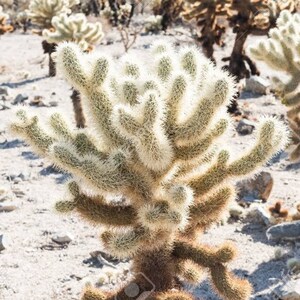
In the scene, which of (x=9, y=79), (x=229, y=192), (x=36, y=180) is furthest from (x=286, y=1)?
(x=229, y=192)

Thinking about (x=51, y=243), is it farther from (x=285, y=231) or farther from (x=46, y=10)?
(x=46, y=10)

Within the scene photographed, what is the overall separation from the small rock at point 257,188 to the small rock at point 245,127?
2.96 meters

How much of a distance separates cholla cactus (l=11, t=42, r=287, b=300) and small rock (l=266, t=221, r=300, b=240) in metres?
2.00

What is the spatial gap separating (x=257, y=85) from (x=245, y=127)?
9.74ft

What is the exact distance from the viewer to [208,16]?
38.9 ft

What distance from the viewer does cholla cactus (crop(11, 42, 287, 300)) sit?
12.0 ft

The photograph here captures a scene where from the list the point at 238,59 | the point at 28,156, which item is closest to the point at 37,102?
the point at 28,156

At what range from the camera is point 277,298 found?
16.2 ft

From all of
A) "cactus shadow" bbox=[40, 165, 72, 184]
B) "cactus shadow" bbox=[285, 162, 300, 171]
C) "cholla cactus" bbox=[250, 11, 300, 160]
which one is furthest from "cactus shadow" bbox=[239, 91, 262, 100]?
"cactus shadow" bbox=[40, 165, 72, 184]

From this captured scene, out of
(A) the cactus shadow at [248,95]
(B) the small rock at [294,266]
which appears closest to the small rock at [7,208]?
(B) the small rock at [294,266]

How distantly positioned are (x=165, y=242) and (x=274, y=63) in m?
4.17

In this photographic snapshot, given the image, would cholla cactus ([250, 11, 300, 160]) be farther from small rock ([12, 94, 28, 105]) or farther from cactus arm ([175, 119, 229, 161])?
small rock ([12, 94, 28, 105])

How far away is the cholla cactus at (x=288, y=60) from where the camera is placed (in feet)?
24.2

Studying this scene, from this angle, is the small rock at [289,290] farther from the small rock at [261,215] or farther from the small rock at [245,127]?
the small rock at [245,127]
